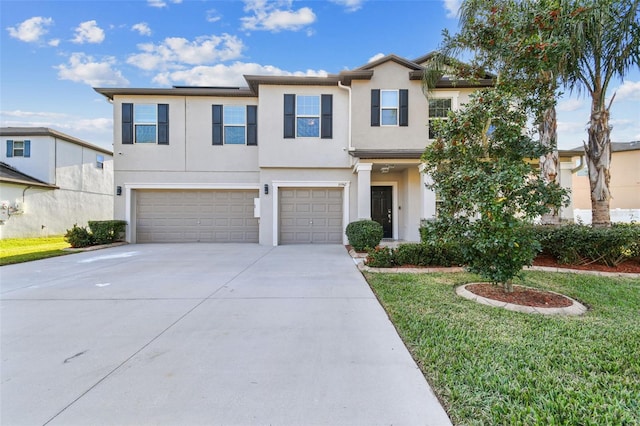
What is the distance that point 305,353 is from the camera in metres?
3.02

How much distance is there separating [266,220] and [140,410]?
952 cm

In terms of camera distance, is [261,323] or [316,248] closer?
[261,323]

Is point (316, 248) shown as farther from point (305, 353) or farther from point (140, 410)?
point (140, 410)

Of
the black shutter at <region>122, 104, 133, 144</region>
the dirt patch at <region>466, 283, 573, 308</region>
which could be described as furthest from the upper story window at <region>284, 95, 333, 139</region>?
the dirt patch at <region>466, 283, 573, 308</region>

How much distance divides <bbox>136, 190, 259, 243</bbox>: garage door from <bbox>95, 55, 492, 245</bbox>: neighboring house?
42mm

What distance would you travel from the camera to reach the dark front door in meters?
12.4

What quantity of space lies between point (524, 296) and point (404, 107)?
26.0 feet

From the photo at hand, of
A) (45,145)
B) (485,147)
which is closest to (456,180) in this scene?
(485,147)

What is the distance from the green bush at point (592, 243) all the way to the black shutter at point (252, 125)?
9.96m

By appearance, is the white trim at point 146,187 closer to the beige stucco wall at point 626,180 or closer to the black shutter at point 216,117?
the black shutter at point 216,117

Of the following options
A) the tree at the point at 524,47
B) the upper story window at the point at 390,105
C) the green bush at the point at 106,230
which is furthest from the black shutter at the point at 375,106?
the green bush at the point at 106,230

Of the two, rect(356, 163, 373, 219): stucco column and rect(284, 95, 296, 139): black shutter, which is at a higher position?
rect(284, 95, 296, 139): black shutter

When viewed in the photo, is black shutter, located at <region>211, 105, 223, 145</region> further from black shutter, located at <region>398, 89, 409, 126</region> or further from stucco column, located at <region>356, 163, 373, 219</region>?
black shutter, located at <region>398, 89, 409, 126</region>

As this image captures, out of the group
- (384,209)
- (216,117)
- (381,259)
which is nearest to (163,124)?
(216,117)
